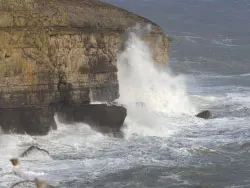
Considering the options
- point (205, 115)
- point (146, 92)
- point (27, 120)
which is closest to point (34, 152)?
point (27, 120)

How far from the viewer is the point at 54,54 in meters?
19.9

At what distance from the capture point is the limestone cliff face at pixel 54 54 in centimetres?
1916

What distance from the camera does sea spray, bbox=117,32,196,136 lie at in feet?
72.3

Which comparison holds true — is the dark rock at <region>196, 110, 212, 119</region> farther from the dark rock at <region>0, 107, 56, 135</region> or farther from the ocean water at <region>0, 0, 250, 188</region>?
the dark rock at <region>0, 107, 56, 135</region>

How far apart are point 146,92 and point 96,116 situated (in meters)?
5.99

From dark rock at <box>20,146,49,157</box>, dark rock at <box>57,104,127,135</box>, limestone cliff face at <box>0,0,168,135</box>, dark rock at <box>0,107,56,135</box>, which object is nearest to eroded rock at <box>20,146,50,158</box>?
dark rock at <box>20,146,49,157</box>

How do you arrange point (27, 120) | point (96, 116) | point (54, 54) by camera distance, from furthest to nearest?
point (96, 116) < point (54, 54) < point (27, 120)

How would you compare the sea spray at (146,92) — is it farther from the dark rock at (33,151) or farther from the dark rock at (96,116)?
the dark rock at (33,151)

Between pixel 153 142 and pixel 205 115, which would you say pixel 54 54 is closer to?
pixel 153 142

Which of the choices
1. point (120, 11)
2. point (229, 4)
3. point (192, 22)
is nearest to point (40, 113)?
point (120, 11)

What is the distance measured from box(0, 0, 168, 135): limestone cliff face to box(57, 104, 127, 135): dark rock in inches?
9.8

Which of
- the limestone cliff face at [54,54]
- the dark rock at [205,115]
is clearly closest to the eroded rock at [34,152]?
the limestone cliff face at [54,54]

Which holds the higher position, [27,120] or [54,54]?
[54,54]

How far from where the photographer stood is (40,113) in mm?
19469
